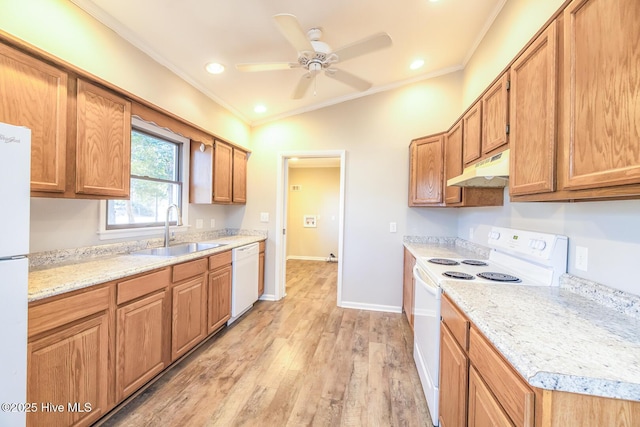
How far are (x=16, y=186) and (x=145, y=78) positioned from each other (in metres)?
1.63

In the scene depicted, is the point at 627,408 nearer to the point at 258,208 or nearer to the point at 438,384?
the point at 438,384

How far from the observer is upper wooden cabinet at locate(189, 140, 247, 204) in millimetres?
3160

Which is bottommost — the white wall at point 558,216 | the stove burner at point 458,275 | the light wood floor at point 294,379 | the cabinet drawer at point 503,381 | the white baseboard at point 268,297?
the light wood floor at point 294,379

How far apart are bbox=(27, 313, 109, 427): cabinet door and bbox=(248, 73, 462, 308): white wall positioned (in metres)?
2.65

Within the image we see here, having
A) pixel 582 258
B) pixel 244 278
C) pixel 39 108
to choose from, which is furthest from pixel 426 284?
pixel 39 108

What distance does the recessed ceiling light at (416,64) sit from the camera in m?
2.96

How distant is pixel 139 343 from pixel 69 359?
447 mm

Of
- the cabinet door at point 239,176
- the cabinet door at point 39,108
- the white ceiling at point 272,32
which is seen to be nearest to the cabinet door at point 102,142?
the cabinet door at point 39,108

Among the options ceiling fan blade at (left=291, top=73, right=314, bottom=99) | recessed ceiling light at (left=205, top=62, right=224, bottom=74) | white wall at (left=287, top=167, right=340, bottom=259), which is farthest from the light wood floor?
white wall at (left=287, top=167, right=340, bottom=259)

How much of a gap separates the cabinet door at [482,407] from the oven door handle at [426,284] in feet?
1.72

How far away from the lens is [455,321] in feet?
4.41

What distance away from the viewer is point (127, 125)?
201 centimetres

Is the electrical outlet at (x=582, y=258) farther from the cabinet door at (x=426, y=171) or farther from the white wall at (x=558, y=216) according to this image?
the cabinet door at (x=426, y=171)

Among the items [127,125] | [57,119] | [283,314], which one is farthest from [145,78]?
[283,314]
